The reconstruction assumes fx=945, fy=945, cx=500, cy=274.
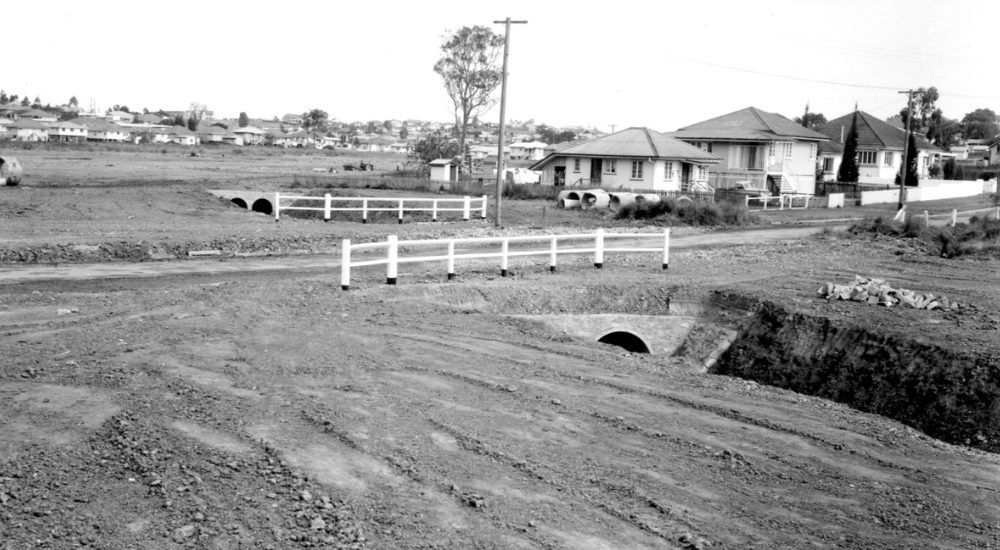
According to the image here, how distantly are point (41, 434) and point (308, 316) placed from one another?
6069mm

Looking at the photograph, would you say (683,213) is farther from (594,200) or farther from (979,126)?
(979,126)

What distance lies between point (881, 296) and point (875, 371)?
3.83m

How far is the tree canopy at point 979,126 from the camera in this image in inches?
7303

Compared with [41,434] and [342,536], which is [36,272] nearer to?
[41,434]

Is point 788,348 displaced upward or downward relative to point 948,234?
downward

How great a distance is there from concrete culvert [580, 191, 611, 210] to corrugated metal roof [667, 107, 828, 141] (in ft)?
74.2

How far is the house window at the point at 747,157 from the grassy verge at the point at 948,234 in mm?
26867

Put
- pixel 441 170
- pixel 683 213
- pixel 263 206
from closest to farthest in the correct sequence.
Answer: pixel 683 213 → pixel 263 206 → pixel 441 170

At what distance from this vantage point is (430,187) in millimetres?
54844

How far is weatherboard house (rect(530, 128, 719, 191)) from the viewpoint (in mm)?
56906

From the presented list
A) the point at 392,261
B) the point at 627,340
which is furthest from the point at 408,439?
the point at 627,340

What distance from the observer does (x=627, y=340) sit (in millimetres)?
19094

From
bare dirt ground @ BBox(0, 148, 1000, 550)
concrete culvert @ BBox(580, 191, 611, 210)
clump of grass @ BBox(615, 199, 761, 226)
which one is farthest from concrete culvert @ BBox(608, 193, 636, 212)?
bare dirt ground @ BBox(0, 148, 1000, 550)

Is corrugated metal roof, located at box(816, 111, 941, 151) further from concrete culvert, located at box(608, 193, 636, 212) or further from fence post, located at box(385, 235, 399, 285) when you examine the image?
fence post, located at box(385, 235, 399, 285)
